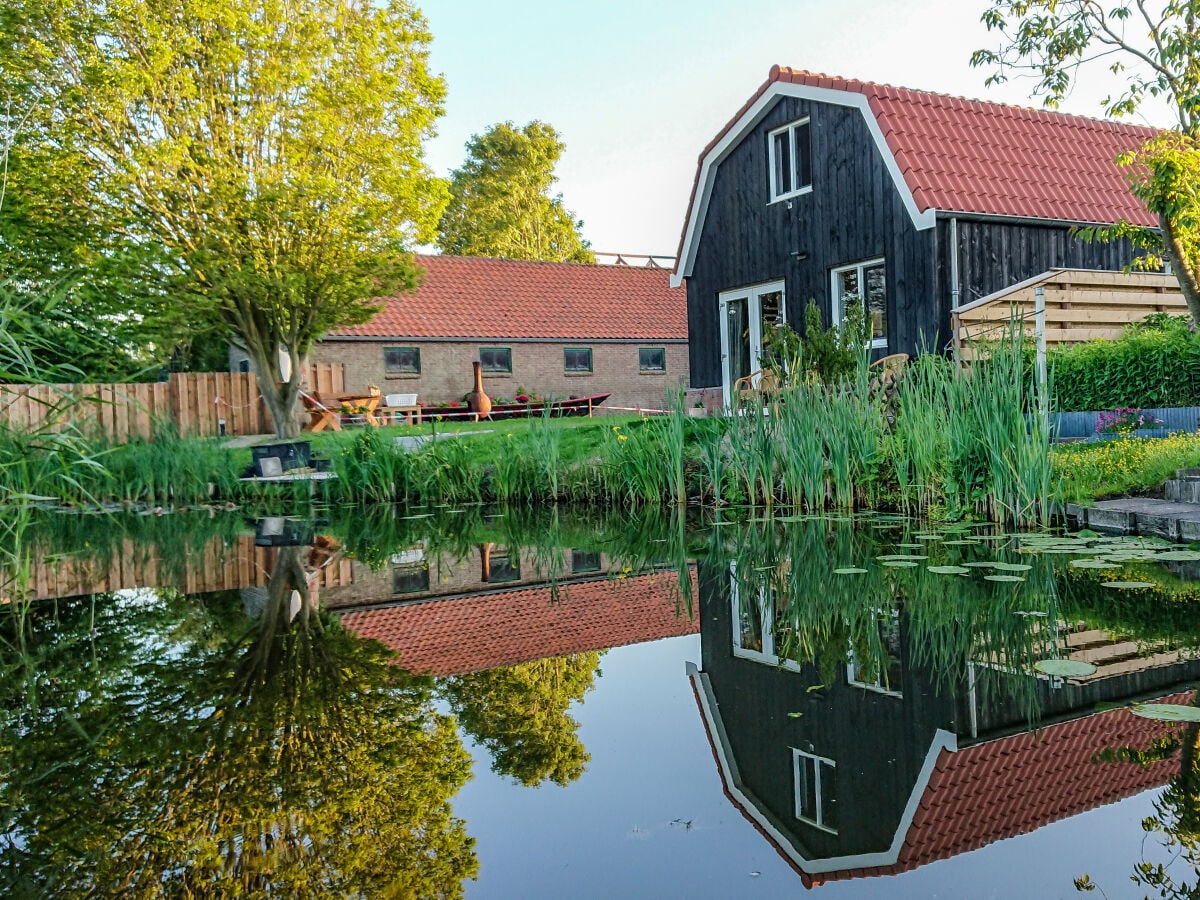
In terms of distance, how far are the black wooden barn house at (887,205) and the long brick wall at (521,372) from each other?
7.69 metres

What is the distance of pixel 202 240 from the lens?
1462 cm

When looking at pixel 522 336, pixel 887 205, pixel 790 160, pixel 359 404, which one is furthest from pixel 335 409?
pixel 887 205

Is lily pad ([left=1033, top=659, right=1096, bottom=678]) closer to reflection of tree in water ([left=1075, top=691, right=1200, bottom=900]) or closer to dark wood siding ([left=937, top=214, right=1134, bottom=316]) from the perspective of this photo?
reflection of tree in water ([left=1075, top=691, right=1200, bottom=900])

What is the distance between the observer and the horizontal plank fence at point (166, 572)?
17.6 ft

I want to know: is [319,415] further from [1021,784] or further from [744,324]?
[1021,784]

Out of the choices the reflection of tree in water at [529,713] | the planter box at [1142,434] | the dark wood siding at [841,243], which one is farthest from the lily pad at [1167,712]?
the dark wood siding at [841,243]

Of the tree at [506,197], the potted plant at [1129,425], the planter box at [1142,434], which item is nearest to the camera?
the planter box at [1142,434]

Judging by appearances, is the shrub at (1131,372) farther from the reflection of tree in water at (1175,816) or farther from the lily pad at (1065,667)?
the reflection of tree in water at (1175,816)

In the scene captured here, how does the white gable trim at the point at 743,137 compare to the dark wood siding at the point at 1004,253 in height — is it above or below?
above

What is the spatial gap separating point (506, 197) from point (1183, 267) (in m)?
28.4

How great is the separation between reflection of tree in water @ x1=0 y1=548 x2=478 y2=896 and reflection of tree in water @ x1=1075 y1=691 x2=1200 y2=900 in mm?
1299

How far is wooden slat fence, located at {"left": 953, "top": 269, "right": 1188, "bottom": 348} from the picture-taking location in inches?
386

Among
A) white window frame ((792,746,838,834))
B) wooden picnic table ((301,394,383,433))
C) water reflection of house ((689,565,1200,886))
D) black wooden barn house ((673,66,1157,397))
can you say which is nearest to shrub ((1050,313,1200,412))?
black wooden barn house ((673,66,1157,397))

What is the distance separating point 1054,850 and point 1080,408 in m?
8.77
